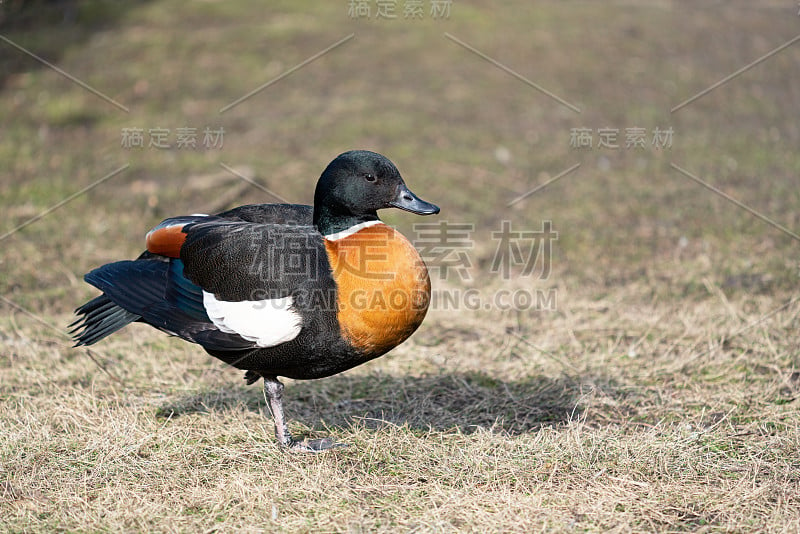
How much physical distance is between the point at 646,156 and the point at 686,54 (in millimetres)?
4199

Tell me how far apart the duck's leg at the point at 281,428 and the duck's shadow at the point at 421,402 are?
0.85ft

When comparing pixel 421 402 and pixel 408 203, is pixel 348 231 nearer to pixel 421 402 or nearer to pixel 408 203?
pixel 408 203

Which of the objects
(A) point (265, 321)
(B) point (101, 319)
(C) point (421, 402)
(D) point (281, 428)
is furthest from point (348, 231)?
(B) point (101, 319)

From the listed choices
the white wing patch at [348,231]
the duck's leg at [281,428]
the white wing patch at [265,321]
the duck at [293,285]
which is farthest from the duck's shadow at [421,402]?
the white wing patch at [348,231]

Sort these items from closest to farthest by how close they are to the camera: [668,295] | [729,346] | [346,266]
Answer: [346,266], [729,346], [668,295]

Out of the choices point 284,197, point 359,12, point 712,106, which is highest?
point 359,12

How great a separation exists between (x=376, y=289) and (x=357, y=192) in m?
0.56

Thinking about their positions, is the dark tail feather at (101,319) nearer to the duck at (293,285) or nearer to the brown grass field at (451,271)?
the duck at (293,285)

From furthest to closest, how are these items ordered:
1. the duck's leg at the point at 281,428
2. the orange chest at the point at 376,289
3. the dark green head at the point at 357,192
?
1. the duck's leg at the point at 281,428
2. the dark green head at the point at 357,192
3. the orange chest at the point at 376,289

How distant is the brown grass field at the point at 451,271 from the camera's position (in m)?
3.62

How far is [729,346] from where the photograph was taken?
5309 millimetres

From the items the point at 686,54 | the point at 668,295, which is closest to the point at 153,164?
the point at 668,295

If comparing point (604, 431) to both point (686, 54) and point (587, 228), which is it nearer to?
point (587, 228)

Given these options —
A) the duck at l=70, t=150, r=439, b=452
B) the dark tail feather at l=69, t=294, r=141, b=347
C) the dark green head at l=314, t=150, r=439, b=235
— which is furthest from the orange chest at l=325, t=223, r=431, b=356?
the dark tail feather at l=69, t=294, r=141, b=347
